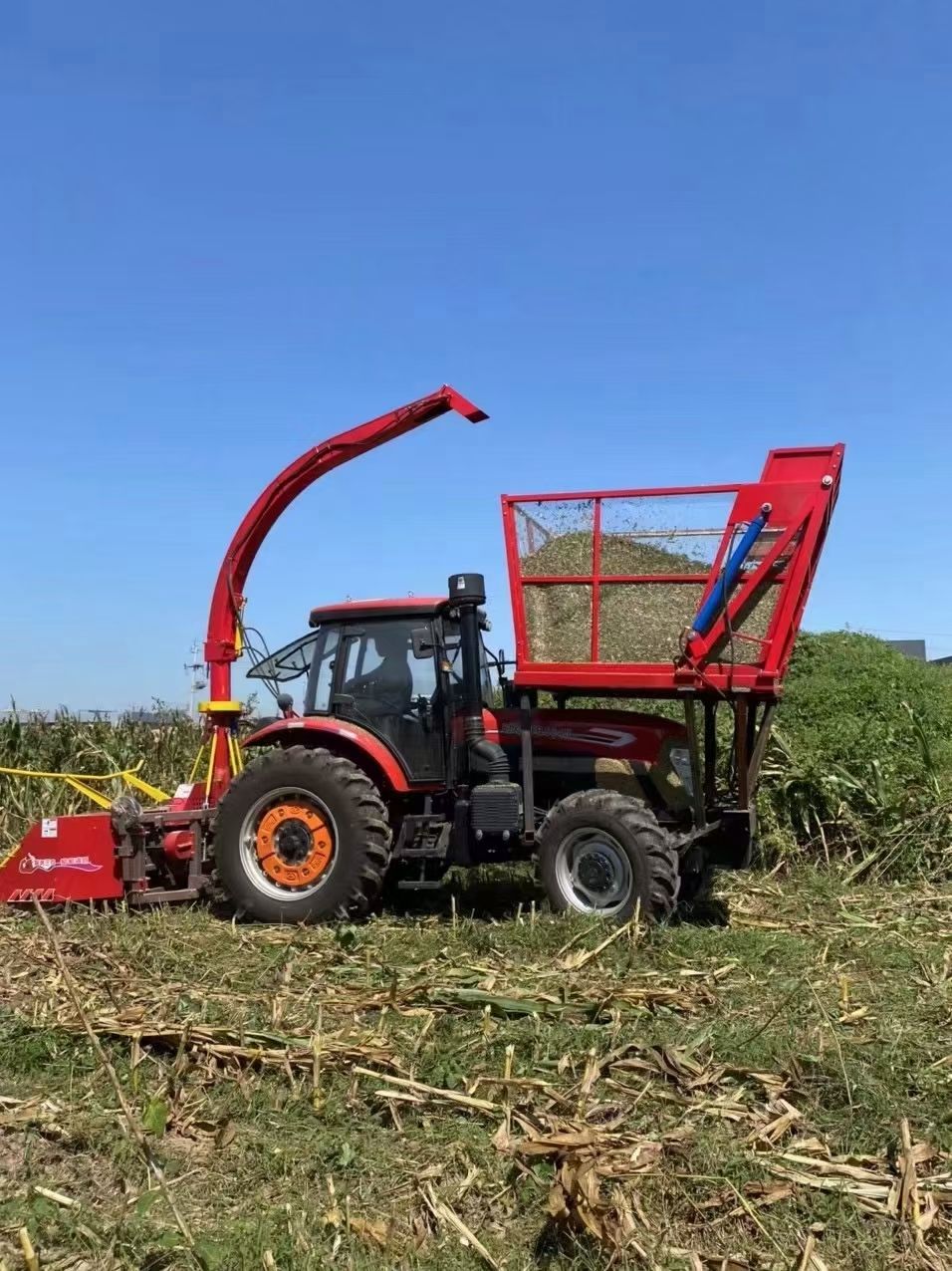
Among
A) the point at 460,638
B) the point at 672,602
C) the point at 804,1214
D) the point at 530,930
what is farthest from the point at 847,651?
the point at 804,1214

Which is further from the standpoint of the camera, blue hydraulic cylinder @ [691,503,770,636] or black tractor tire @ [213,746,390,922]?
black tractor tire @ [213,746,390,922]

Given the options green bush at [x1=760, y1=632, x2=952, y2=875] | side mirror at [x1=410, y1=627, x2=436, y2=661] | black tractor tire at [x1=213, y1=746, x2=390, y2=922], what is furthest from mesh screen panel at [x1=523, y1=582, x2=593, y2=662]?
green bush at [x1=760, y1=632, x2=952, y2=875]

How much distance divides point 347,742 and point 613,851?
2.03 m

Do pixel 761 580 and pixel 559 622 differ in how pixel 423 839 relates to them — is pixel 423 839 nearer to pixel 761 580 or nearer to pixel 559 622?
pixel 559 622

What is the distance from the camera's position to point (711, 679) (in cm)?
653

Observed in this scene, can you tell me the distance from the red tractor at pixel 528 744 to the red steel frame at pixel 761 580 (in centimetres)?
1

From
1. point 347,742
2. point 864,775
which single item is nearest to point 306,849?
point 347,742

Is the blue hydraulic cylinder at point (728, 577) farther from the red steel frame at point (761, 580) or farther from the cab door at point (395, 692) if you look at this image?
the cab door at point (395, 692)

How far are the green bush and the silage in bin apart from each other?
8.07 ft

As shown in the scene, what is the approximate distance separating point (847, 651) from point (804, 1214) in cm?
772

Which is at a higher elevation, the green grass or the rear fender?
the rear fender

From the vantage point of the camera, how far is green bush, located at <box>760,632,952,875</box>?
8117 millimetres

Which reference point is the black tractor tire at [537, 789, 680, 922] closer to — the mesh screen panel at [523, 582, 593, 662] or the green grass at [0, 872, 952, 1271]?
the green grass at [0, 872, 952, 1271]

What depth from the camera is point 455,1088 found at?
3.98 m
